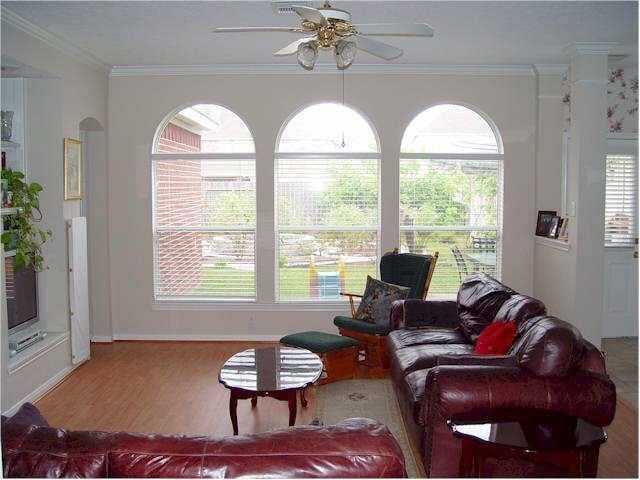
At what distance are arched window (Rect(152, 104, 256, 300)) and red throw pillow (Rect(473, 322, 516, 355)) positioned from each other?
3261 mm

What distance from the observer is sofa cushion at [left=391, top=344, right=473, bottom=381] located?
4113 millimetres

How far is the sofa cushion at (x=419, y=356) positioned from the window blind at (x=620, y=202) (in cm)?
298

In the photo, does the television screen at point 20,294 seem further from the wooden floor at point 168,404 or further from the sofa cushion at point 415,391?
the sofa cushion at point 415,391

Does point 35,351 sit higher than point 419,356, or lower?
lower

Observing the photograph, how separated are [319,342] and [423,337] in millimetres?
Result: 821

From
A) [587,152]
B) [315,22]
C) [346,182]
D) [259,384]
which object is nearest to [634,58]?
[587,152]

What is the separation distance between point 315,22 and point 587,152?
3363 mm

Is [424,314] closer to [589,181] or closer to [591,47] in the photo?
[589,181]

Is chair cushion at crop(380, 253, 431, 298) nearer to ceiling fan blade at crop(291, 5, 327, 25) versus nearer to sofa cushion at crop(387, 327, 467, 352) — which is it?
sofa cushion at crop(387, 327, 467, 352)

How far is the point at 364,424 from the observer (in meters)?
1.95

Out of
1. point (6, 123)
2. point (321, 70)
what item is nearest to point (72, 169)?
point (6, 123)

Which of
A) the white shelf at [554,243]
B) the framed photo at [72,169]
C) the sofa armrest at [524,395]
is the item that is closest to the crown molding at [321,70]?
the framed photo at [72,169]

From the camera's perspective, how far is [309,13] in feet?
9.68

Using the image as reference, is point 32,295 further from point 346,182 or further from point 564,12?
point 564,12
